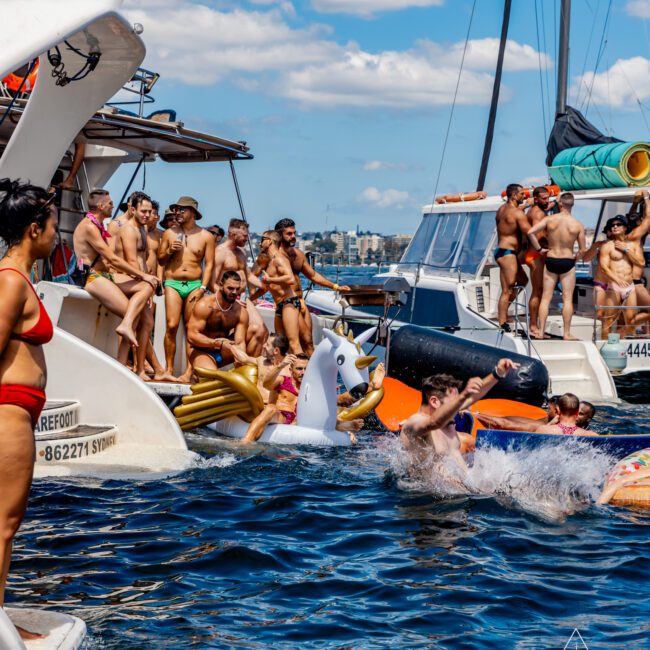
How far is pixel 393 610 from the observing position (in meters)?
5.57

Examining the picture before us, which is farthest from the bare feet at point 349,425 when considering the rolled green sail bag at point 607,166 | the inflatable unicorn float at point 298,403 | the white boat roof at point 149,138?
the rolled green sail bag at point 607,166

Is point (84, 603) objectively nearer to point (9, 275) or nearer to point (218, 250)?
point (9, 275)

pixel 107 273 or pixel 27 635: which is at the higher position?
pixel 107 273

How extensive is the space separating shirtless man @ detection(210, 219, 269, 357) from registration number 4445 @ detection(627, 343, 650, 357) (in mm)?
5988

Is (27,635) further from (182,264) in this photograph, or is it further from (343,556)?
(182,264)

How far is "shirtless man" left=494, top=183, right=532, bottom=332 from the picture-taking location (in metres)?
14.2

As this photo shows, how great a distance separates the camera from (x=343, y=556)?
6609 mm

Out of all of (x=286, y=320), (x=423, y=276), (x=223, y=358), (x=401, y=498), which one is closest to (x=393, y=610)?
(x=401, y=498)

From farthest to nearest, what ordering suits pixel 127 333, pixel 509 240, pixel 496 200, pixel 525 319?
pixel 496 200
pixel 525 319
pixel 509 240
pixel 127 333

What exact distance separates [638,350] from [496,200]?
4.31 meters

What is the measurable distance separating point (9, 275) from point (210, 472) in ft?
16.4

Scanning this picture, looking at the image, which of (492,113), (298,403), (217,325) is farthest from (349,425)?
(492,113)

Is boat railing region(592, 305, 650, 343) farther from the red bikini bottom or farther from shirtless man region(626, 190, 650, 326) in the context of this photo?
the red bikini bottom

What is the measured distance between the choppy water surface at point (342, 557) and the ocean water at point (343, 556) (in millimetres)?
15
